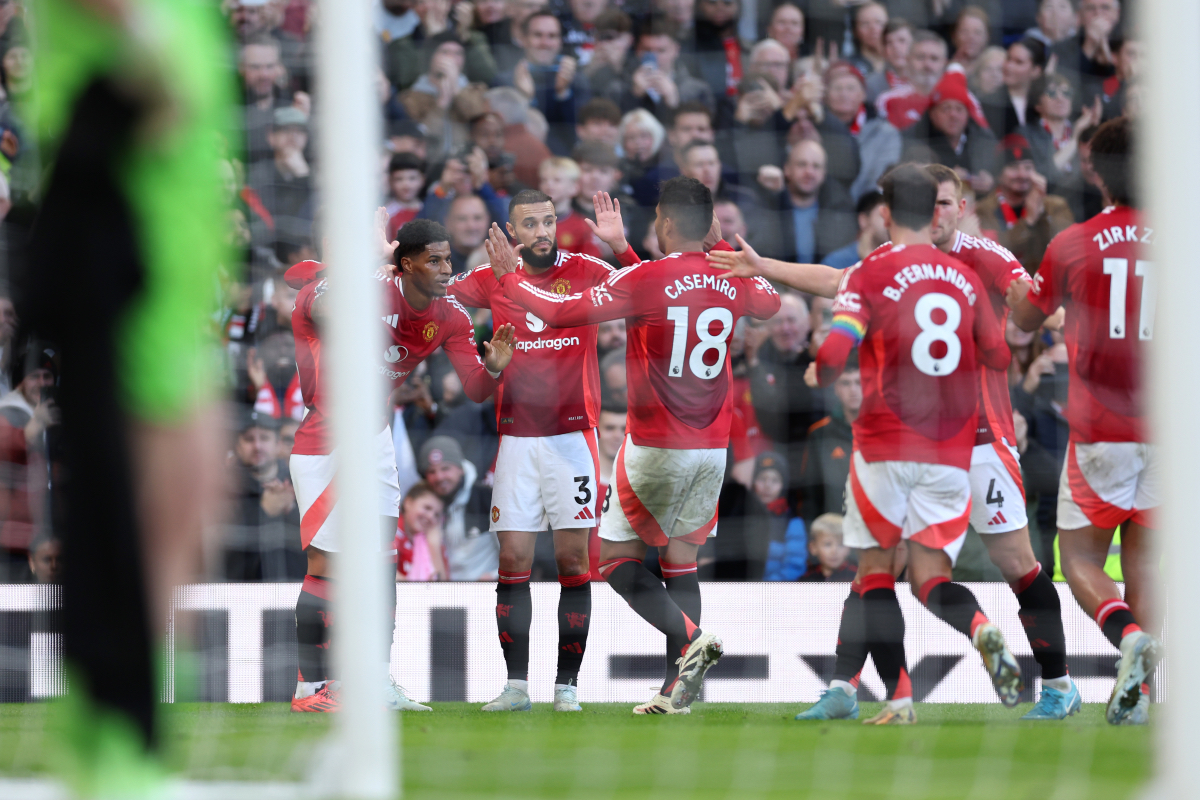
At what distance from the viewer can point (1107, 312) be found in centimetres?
466

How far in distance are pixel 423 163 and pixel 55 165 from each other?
450cm

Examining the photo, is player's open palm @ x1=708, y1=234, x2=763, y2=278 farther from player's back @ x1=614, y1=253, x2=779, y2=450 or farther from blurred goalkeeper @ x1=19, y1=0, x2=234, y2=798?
blurred goalkeeper @ x1=19, y1=0, x2=234, y2=798

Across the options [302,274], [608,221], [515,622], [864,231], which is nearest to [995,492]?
[864,231]

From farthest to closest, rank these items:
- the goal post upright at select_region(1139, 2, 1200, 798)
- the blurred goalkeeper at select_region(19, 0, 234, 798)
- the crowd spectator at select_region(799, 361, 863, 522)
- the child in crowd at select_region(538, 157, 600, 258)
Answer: the child in crowd at select_region(538, 157, 600, 258), the crowd spectator at select_region(799, 361, 863, 522), the goal post upright at select_region(1139, 2, 1200, 798), the blurred goalkeeper at select_region(19, 0, 234, 798)

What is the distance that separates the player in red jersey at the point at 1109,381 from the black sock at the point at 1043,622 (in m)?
0.09

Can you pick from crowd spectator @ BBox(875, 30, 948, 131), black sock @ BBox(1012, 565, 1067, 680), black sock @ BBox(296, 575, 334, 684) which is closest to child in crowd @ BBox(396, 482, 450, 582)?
black sock @ BBox(296, 575, 334, 684)

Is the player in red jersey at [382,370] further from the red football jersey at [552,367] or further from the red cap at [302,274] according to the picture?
the red football jersey at [552,367]

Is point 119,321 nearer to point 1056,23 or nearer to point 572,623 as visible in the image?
point 572,623

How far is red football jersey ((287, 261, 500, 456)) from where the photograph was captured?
207 inches

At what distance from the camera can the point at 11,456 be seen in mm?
5801

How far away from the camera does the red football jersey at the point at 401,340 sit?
5270 millimetres

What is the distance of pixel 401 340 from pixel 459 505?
1.04 m

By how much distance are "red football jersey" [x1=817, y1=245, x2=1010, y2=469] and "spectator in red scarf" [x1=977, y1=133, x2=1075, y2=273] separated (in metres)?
1.47

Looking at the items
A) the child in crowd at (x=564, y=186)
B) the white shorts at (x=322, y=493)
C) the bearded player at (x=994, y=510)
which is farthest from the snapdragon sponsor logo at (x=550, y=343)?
the child in crowd at (x=564, y=186)
